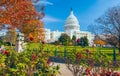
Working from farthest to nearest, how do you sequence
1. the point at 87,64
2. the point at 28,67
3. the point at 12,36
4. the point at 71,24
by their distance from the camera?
the point at 71,24, the point at 12,36, the point at 87,64, the point at 28,67

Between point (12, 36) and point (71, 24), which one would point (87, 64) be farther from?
point (71, 24)

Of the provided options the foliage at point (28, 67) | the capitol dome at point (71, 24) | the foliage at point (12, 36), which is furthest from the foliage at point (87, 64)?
the capitol dome at point (71, 24)

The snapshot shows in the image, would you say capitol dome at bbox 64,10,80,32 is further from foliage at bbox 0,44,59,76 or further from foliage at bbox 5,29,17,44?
foliage at bbox 0,44,59,76

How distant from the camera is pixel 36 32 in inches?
1325

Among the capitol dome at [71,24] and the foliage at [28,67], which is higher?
the capitol dome at [71,24]

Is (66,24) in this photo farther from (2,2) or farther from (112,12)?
(2,2)

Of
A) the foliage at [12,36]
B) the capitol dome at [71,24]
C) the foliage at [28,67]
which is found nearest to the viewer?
the foliage at [28,67]

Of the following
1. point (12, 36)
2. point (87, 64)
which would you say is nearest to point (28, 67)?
point (87, 64)

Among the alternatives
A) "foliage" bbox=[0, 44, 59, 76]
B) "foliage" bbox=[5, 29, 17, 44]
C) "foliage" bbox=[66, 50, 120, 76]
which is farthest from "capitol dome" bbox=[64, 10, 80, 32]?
"foliage" bbox=[0, 44, 59, 76]

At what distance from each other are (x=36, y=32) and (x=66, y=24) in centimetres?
7884

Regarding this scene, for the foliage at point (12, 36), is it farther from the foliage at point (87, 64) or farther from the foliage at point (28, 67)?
the foliage at point (28, 67)

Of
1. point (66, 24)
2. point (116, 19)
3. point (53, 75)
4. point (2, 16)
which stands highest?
point (66, 24)

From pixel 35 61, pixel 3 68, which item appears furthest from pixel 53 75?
pixel 3 68

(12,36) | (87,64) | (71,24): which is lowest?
(87,64)
